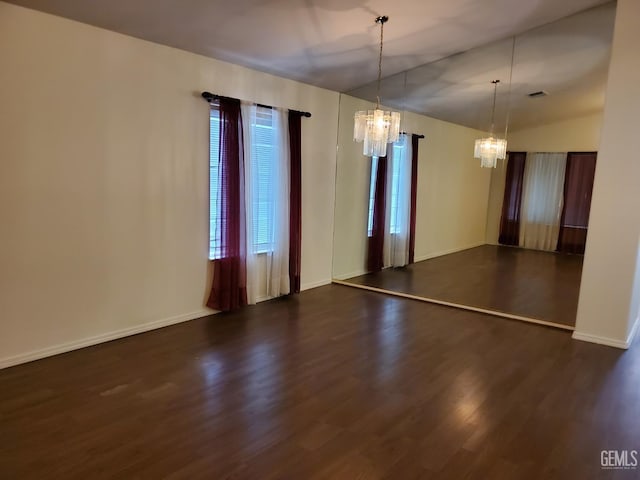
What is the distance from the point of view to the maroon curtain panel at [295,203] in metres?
4.89

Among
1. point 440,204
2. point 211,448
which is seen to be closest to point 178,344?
point 211,448

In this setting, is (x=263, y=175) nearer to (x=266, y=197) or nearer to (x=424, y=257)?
(x=266, y=197)

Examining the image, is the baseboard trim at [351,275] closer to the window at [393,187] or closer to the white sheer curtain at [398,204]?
the white sheer curtain at [398,204]

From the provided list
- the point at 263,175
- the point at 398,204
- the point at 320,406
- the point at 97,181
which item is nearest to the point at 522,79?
the point at 398,204

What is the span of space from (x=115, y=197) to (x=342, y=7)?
2.34 metres

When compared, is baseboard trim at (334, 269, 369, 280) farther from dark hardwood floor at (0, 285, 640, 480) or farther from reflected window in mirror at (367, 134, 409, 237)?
dark hardwood floor at (0, 285, 640, 480)

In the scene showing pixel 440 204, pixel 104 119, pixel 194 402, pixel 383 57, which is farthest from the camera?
pixel 440 204

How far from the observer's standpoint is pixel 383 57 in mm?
4703

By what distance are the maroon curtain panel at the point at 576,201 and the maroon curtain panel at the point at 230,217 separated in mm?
3519

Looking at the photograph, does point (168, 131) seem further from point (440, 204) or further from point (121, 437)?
point (440, 204)

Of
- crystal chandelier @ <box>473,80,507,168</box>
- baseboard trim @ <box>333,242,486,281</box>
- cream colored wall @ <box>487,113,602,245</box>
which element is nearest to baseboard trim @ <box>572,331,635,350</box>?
cream colored wall @ <box>487,113,602,245</box>

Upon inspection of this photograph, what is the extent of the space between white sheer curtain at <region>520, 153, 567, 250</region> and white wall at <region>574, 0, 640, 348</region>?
96cm

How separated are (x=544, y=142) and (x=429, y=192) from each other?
1.62 meters

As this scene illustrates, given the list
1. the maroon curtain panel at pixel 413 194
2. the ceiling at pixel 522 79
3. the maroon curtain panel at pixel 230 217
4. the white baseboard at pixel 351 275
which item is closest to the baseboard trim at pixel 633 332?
the ceiling at pixel 522 79
